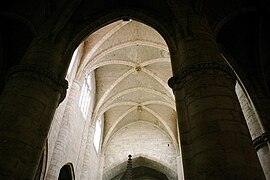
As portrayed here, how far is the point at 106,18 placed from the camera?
8.80 meters

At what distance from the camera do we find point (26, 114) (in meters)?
5.45

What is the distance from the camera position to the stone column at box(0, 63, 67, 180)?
4879 mm

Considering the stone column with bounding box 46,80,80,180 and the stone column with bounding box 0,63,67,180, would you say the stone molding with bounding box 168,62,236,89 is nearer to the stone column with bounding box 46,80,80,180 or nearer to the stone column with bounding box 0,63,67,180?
the stone column with bounding box 0,63,67,180

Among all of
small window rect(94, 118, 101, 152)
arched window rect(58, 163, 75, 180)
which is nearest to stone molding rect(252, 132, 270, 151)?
arched window rect(58, 163, 75, 180)

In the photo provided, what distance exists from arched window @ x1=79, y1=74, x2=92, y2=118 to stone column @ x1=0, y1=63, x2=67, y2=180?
6.86 meters

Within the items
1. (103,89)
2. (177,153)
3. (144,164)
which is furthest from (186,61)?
(144,164)

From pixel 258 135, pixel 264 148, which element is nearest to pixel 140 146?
pixel 258 135

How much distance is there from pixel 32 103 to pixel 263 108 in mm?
6572

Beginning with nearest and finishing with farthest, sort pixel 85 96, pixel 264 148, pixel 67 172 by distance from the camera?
pixel 264 148 → pixel 67 172 → pixel 85 96

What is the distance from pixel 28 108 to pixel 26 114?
165mm

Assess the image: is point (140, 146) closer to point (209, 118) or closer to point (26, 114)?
point (26, 114)

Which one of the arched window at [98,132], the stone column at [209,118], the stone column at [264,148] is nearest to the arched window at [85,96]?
the arched window at [98,132]

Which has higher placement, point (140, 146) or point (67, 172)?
point (140, 146)

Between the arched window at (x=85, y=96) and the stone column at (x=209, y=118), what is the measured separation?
8.10 metres
